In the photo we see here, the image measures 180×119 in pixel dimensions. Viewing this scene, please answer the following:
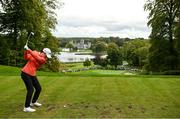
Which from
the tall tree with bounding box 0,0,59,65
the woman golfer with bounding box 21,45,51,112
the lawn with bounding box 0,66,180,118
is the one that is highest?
the tall tree with bounding box 0,0,59,65

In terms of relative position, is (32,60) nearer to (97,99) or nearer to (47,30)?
(97,99)

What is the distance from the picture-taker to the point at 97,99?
1492 cm

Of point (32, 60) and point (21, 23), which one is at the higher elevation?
point (21, 23)

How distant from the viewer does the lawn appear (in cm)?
1210

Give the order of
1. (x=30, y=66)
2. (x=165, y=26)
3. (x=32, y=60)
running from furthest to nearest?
(x=165, y=26), (x=30, y=66), (x=32, y=60)

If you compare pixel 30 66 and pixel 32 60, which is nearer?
pixel 32 60

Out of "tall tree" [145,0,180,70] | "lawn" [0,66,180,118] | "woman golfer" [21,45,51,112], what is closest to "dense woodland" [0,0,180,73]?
"tall tree" [145,0,180,70]

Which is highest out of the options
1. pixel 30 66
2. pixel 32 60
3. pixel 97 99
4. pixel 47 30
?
pixel 47 30

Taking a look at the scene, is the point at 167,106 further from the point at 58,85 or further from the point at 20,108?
the point at 58,85

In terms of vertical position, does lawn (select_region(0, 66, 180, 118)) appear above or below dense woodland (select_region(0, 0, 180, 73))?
below

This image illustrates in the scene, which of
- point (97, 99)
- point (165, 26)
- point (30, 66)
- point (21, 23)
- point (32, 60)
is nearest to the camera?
point (32, 60)

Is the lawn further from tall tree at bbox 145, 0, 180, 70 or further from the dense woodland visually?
tall tree at bbox 145, 0, 180, 70

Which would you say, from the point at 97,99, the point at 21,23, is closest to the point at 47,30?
the point at 21,23

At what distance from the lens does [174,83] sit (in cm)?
2058
